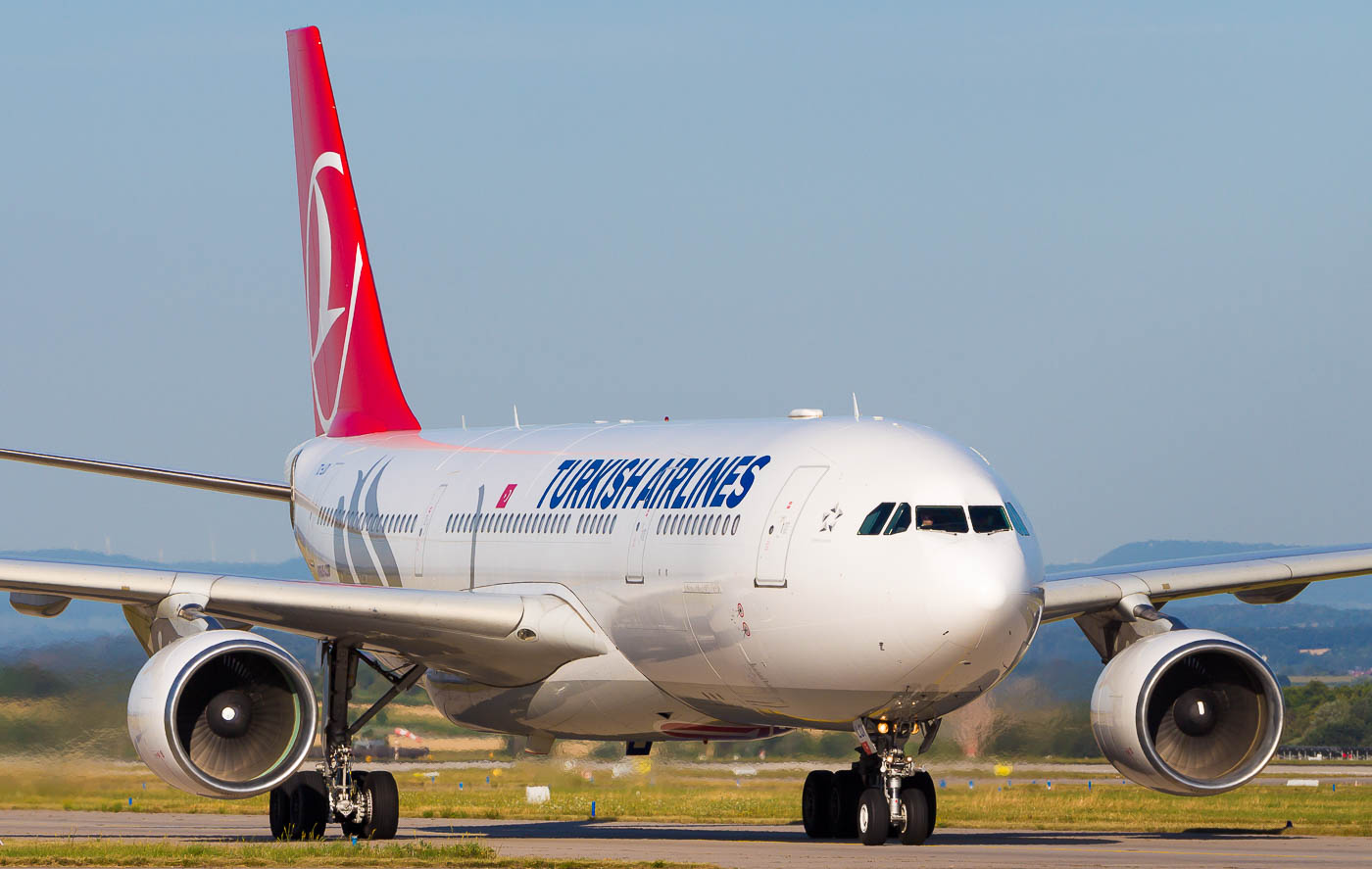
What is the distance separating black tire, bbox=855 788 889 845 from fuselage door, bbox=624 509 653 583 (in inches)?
122

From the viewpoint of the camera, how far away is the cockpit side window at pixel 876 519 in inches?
752

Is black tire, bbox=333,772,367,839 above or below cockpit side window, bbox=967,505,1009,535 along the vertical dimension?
below

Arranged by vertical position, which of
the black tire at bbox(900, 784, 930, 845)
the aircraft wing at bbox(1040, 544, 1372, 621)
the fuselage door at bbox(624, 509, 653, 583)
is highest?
the fuselage door at bbox(624, 509, 653, 583)

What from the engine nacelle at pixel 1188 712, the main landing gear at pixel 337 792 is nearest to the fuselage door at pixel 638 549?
the main landing gear at pixel 337 792

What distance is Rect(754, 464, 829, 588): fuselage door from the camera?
19.6m

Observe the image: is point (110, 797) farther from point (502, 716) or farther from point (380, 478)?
point (502, 716)

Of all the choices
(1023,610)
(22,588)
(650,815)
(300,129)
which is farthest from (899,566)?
(300,129)

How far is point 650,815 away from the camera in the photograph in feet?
95.9

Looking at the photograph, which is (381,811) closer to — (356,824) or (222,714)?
(356,824)

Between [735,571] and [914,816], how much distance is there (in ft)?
9.17

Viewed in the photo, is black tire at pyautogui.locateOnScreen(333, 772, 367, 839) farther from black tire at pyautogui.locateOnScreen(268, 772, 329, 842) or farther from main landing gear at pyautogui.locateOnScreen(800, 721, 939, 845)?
main landing gear at pyautogui.locateOnScreen(800, 721, 939, 845)

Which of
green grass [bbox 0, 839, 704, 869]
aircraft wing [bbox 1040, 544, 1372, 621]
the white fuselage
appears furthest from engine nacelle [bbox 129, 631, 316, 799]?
aircraft wing [bbox 1040, 544, 1372, 621]

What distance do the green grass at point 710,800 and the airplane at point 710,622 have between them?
10.2 ft

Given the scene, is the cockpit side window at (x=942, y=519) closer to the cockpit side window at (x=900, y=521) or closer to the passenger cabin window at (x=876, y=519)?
the cockpit side window at (x=900, y=521)
